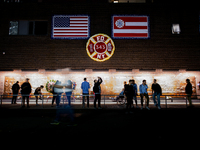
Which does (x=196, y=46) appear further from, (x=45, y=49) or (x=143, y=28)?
(x=45, y=49)

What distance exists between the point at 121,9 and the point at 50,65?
8.70 m

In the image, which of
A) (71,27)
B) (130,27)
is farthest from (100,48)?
(130,27)

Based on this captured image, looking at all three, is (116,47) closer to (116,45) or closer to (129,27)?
(116,45)

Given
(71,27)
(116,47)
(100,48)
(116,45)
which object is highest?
(71,27)

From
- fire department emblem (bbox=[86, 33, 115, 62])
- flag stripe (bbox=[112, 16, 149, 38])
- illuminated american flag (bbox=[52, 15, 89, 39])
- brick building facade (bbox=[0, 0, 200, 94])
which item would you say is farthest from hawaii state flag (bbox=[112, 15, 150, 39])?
illuminated american flag (bbox=[52, 15, 89, 39])

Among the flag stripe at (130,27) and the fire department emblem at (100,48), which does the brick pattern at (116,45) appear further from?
the flag stripe at (130,27)

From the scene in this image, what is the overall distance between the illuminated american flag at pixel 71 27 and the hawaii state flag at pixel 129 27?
2.75 metres

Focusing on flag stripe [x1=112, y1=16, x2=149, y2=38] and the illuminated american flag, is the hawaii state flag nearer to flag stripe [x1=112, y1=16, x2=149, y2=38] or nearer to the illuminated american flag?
flag stripe [x1=112, y1=16, x2=149, y2=38]

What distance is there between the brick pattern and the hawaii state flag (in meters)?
0.49

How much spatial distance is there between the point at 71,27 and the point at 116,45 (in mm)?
4577

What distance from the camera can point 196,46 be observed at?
13109 millimetres

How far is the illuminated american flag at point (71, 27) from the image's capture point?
13.0m

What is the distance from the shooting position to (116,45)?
1317cm

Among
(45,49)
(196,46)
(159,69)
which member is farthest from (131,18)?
(45,49)
